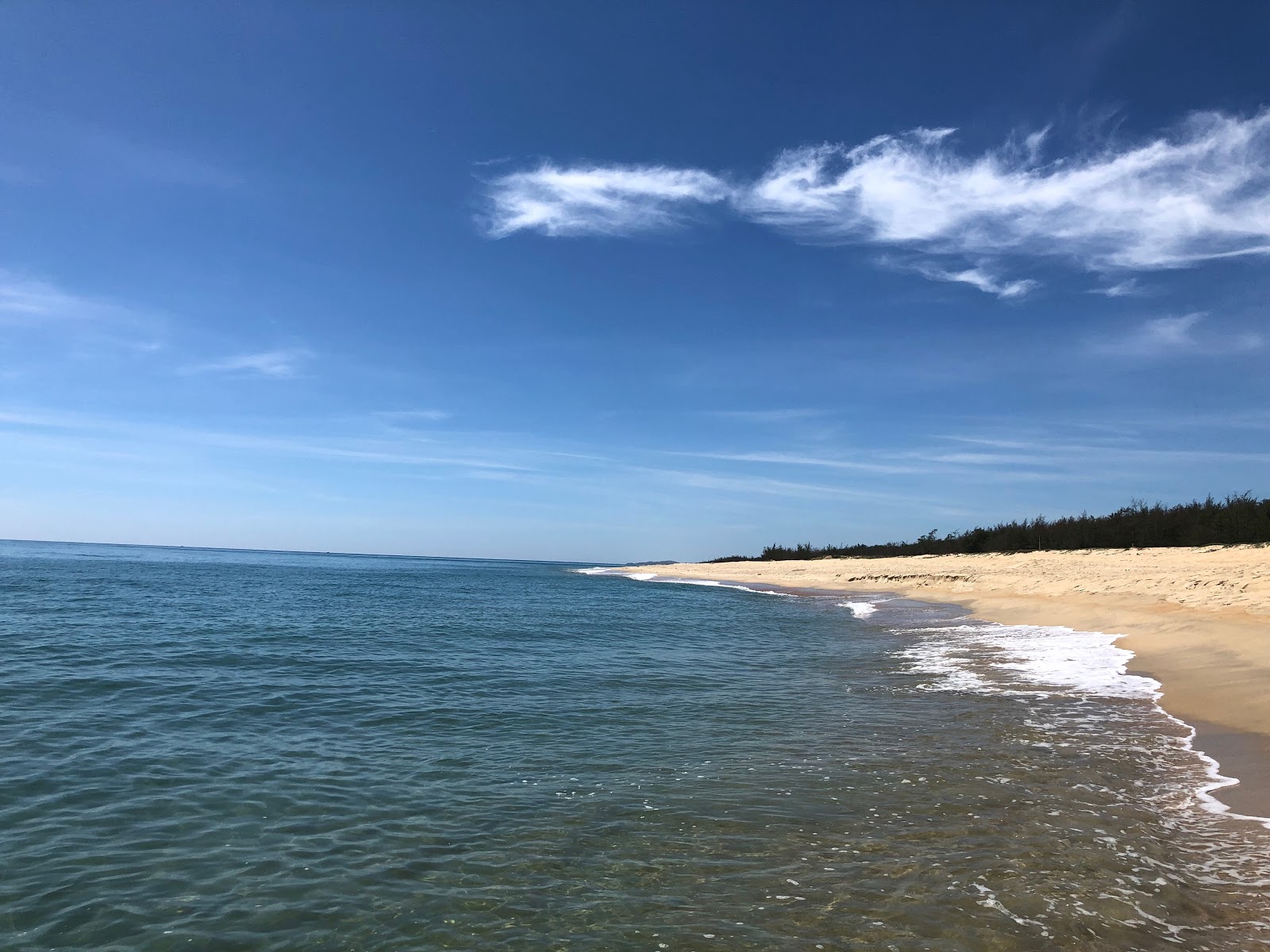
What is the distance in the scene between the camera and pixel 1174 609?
20094mm

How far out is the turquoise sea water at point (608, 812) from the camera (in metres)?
5.00

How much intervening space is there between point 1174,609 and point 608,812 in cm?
1994

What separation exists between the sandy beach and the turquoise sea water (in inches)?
27.3

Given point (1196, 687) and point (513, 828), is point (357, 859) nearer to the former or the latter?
point (513, 828)

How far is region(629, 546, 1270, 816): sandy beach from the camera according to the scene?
9.44 metres

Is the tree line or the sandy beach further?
the tree line

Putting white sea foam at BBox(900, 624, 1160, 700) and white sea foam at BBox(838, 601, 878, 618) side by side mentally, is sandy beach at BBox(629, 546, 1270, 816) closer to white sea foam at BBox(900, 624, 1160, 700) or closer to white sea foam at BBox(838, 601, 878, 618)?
white sea foam at BBox(900, 624, 1160, 700)

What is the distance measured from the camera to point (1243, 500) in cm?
4466

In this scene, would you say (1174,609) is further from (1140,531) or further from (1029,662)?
(1140,531)

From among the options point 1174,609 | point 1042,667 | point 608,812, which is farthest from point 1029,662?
point 608,812

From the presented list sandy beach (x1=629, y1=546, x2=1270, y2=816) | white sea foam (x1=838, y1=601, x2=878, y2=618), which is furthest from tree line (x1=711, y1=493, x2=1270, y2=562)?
white sea foam (x1=838, y1=601, x2=878, y2=618)

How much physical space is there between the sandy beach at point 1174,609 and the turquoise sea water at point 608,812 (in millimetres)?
695

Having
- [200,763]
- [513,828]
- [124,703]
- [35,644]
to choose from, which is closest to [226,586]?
[35,644]

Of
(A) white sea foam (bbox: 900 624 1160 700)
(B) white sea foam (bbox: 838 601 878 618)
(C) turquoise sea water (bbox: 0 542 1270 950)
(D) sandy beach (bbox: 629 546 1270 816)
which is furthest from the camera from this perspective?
(B) white sea foam (bbox: 838 601 878 618)
